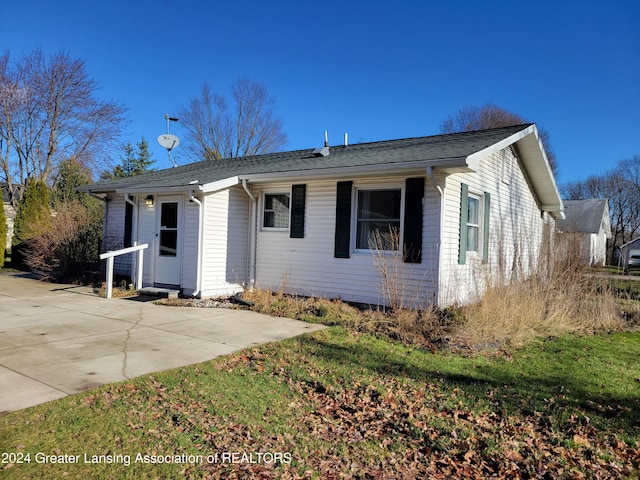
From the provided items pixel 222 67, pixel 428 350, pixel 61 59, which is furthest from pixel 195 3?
pixel 61 59

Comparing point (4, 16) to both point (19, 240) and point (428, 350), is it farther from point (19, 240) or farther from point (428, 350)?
point (428, 350)

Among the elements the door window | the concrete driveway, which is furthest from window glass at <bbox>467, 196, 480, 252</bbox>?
the door window

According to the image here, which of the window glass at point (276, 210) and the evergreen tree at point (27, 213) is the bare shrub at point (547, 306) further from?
the evergreen tree at point (27, 213)

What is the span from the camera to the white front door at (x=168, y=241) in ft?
31.9

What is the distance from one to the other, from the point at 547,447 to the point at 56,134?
89.3ft

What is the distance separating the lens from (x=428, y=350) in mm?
5715

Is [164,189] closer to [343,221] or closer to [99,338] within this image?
[343,221]

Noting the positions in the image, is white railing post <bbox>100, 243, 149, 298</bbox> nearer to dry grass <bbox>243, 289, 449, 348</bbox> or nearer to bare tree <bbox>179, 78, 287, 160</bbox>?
dry grass <bbox>243, 289, 449, 348</bbox>

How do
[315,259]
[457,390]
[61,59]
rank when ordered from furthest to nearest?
[61,59], [315,259], [457,390]

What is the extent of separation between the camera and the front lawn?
275 centimetres

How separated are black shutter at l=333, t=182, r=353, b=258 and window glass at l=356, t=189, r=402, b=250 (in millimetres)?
233

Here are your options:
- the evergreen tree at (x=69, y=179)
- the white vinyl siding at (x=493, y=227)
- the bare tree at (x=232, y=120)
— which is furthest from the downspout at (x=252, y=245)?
the bare tree at (x=232, y=120)

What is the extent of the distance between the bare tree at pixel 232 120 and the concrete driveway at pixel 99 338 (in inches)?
939

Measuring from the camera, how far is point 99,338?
5.70 meters
